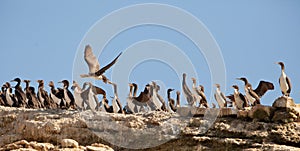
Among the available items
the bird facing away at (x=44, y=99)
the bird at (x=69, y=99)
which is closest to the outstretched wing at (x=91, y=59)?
the bird at (x=69, y=99)

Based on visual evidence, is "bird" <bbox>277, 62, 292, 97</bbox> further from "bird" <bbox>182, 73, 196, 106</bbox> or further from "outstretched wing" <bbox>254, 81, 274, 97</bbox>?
"bird" <bbox>182, 73, 196, 106</bbox>

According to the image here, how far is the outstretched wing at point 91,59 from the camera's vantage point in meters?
22.7

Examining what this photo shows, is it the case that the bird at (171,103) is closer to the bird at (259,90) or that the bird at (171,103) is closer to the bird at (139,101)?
the bird at (139,101)

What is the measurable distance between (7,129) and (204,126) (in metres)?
7.03

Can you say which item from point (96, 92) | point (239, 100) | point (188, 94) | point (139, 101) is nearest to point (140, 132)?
point (139, 101)

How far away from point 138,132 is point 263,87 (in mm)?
5877

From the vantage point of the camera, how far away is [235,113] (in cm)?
2045

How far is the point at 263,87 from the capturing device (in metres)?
23.5

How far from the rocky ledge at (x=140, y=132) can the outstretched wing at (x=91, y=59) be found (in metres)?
2.34

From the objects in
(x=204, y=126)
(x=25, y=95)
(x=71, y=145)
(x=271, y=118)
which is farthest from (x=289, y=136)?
(x=25, y=95)

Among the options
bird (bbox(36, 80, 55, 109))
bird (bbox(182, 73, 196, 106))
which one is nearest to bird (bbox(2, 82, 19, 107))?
bird (bbox(36, 80, 55, 109))

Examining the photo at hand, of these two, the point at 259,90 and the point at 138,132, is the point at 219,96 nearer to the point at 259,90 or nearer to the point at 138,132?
the point at 259,90

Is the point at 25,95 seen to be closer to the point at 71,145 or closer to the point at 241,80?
the point at 71,145

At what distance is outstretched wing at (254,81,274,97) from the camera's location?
2339 centimetres
